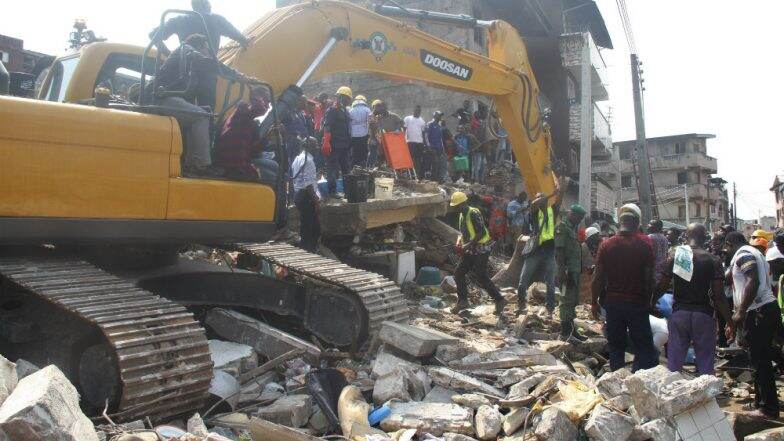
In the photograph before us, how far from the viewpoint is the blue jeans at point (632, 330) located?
18.6 feet

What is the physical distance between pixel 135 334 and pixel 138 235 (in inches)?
37.8

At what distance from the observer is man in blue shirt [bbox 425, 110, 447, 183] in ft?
47.1

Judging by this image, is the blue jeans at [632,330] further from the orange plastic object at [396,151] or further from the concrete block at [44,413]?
the orange plastic object at [396,151]

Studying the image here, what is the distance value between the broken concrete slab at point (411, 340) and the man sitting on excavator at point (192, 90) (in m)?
1.93

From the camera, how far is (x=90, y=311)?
13.3 feet

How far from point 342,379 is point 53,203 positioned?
7.47 ft

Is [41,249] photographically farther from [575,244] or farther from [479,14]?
[479,14]

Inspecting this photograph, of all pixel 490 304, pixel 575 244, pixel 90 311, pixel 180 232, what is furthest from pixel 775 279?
pixel 90 311

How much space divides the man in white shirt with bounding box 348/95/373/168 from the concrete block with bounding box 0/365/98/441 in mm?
8381

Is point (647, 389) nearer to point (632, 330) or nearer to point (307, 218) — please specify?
point (632, 330)

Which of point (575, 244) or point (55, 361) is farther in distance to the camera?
point (575, 244)

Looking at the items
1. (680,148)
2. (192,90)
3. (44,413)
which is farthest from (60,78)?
(680,148)

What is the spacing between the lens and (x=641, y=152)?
17.8 meters

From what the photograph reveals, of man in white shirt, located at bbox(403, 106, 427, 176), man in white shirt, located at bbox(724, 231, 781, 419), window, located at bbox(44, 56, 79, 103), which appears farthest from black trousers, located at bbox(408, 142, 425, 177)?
window, located at bbox(44, 56, 79, 103)
